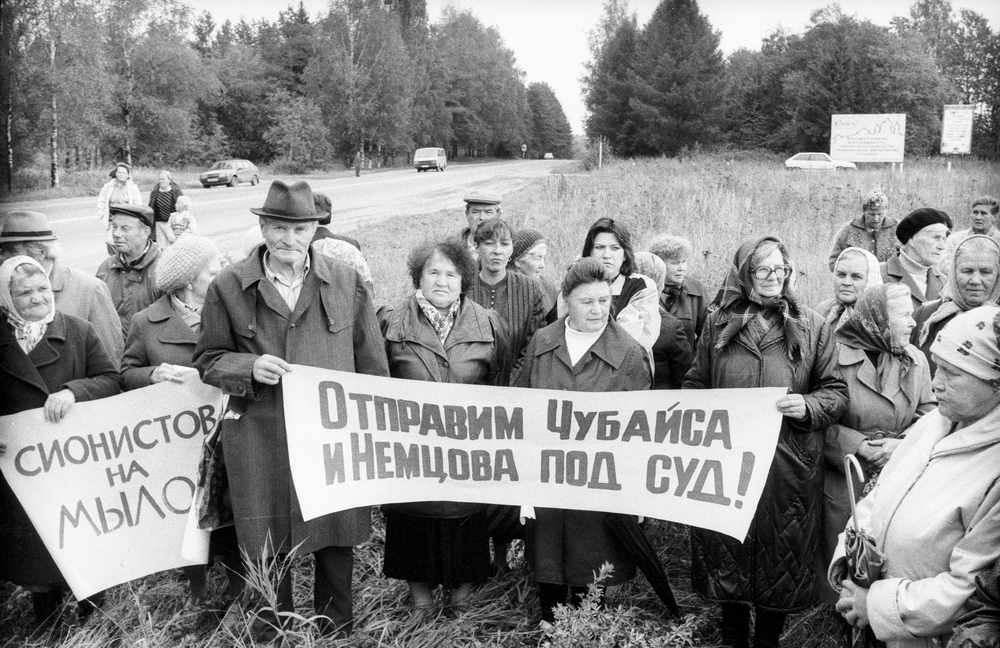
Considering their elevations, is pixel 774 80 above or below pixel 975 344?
above

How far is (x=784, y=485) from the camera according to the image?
3.77 m

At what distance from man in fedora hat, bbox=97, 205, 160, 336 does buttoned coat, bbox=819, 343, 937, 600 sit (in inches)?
163

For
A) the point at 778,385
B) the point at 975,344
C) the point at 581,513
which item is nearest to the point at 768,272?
the point at 778,385

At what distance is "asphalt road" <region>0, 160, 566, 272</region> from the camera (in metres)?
13.7

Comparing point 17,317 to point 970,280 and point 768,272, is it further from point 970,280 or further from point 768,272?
point 970,280

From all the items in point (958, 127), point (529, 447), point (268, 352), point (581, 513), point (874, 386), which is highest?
point (958, 127)

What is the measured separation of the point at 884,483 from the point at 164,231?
12366 millimetres

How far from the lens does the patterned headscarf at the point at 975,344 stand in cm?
246

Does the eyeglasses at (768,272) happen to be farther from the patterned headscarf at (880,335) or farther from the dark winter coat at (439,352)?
the dark winter coat at (439,352)

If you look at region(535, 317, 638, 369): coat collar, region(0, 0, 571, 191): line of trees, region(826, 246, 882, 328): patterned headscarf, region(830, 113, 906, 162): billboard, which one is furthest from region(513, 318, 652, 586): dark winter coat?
region(830, 113, 906, 162): billboard

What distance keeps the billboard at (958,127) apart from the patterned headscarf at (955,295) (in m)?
13.5

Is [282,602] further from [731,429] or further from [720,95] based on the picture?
[720,95]

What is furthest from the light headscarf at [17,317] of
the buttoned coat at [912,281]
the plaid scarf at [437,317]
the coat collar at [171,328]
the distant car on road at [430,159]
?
the distant car on road at [430,159]

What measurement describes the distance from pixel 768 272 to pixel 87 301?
372 centimetres
